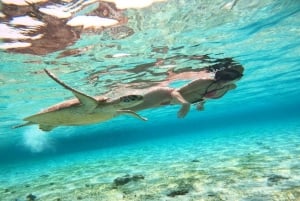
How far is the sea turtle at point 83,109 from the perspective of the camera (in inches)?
248

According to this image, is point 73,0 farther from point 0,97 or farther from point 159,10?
point 0,97

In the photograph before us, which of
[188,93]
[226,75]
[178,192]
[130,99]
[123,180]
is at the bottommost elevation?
[178,192]

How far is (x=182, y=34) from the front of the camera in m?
14.2

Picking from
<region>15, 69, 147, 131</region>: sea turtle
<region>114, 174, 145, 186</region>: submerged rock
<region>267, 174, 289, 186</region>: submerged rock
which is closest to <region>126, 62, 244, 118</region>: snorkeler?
<region>15, 69, 147, 131</region>: sea turtle

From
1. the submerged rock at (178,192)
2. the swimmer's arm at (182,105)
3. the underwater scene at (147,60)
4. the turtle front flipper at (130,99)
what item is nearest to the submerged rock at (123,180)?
the underwater scene at (147,60)

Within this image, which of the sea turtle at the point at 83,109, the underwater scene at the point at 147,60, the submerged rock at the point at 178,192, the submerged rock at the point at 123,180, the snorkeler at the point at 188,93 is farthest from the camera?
the submerged rock at the point at 123,180

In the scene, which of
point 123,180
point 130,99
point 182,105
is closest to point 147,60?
point 123,180

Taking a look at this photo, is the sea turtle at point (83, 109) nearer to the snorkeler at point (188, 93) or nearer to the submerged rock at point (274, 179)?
the snorkeler at point (188, 93)

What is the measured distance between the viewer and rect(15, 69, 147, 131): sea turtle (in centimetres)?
630

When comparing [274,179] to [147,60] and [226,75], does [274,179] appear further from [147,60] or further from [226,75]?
[147,60]

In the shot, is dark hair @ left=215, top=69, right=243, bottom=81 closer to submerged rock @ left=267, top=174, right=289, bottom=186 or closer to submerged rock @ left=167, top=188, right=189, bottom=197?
submerged rock @ left=267, top=174, right=289, bottom=186

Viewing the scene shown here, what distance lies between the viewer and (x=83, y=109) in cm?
746

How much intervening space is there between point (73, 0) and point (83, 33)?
103 inches

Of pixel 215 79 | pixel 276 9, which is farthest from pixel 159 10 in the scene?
pixel 276 9
